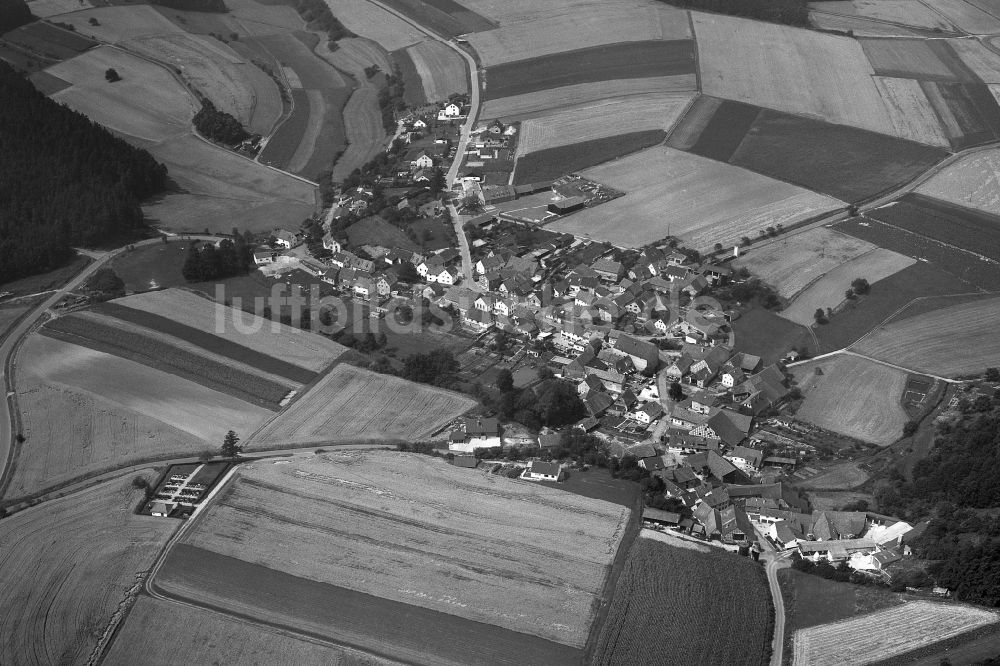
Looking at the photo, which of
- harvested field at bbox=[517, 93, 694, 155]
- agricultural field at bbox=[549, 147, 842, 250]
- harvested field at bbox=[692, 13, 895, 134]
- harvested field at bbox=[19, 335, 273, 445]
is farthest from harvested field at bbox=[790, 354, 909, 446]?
harvested field at bbox=[692, 13, 895, 134]

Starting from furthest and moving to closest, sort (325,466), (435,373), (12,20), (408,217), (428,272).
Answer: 1. (12,20)
2. (408,217)
3. (428,272)
4. (435,373)
5. (325,466)

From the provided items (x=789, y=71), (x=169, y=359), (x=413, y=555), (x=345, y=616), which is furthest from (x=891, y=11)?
(x=345, y=616)

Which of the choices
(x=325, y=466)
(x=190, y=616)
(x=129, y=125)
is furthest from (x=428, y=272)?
(x=129, y=125)

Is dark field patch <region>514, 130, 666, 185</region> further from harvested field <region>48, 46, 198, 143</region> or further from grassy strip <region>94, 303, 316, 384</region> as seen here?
harvested field <region>48, 46, 198, 143</region>

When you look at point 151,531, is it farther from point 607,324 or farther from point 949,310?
point 949,310

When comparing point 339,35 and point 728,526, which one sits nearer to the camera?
point 728,526

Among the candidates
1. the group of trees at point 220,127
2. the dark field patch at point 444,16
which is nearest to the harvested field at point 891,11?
the dark field patch at point 444,16
